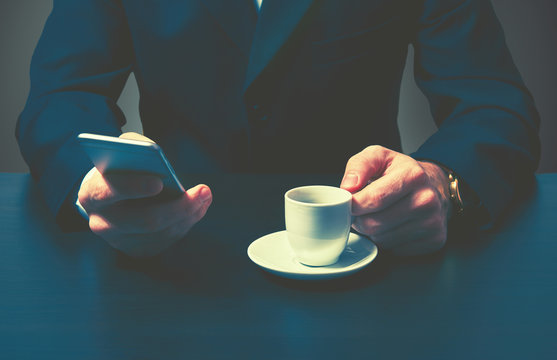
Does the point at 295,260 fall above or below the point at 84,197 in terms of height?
below

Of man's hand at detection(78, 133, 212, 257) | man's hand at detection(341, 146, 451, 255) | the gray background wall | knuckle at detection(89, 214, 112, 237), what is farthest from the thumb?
the gray background wall

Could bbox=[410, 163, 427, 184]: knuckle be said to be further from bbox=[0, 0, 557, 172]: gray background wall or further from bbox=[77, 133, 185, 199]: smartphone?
bbox=[0, 0, 557, 172]: gray background wall

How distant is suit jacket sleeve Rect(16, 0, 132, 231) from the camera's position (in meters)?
0.88

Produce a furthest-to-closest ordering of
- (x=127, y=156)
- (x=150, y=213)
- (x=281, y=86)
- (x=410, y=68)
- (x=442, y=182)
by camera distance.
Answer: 1. (x=410, y=68)
2. (x=281, y=86)
3. (x=442, y=182)
4. (x=150, y=213)
5. (x=127, y=156)

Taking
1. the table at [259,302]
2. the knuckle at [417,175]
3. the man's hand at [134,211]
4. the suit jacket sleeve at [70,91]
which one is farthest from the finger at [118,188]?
the knuckle at [417,175]

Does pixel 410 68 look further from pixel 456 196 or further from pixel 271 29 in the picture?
pixel 456 196

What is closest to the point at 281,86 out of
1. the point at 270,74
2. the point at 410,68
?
the point at 270,74

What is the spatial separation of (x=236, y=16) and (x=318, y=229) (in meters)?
0.75

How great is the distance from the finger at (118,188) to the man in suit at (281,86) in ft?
0.81

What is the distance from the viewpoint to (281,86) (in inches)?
48.0

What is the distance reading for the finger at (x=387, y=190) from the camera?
0.66 metres

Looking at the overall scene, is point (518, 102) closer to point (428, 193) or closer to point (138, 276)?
point (428, 193)

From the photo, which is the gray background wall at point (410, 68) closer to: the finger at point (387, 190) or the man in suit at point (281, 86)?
the man in suit at point (281, 86)

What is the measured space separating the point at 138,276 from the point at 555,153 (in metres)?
2.33
